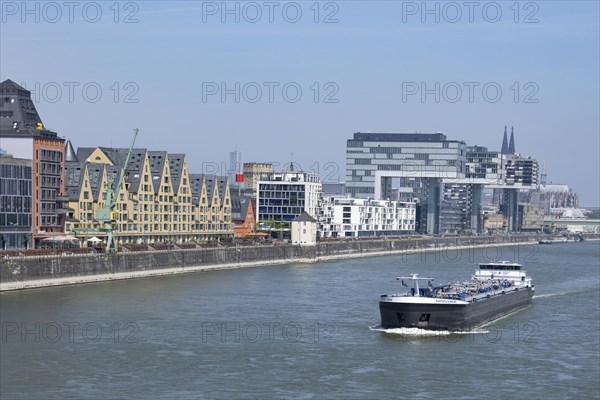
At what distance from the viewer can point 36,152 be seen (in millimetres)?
96875

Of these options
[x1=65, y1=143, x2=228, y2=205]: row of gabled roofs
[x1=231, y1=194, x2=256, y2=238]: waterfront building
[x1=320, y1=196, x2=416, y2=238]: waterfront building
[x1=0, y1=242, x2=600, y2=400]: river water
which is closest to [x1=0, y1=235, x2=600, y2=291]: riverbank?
[x1=0, y1=242, x2=600, y2=400]: river water

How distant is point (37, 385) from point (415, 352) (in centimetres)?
1968

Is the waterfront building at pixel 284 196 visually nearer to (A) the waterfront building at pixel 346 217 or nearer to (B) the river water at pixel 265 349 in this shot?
(A) the waterfront building at pixel 346 217

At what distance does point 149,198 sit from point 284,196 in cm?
4696

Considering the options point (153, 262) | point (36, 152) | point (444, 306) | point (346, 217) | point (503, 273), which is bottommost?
point (444, 306)

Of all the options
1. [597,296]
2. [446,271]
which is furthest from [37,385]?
[446,271]

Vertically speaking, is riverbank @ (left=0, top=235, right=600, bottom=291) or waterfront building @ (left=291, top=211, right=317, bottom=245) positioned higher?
waterfront building @ (left=291, top=211, right=317, bottom=245)

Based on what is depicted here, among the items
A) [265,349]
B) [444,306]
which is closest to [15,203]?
[444,306]

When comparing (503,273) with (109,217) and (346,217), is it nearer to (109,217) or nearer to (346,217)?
(109,217)

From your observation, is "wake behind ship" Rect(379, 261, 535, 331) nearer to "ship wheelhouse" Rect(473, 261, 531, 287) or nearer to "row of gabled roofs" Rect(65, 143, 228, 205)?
"ship wheelhouse" Rect(473, 261, 531, 287)

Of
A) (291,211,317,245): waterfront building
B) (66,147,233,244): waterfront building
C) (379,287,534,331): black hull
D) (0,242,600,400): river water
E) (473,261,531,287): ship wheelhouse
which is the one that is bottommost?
(0,242,600,400): river water

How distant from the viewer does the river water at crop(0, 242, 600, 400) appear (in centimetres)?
4475

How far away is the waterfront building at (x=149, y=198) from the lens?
106 meters

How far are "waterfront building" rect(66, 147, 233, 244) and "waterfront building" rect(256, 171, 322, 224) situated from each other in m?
22.0
